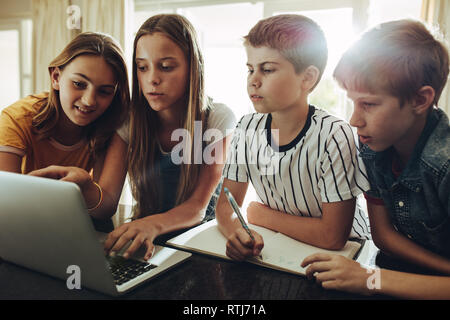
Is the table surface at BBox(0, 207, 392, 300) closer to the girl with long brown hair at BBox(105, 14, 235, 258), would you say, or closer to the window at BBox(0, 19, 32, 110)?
the girl with long brown hair at BBox(105, 14, 235, 258)

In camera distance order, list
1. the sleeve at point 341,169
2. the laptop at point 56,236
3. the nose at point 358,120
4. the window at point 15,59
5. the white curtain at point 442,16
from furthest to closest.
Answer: the window at point 15,59, the white curtain at point 442,16, the sleeve at point 341,169, the nose at point 358,120, the laptop at point 56,236

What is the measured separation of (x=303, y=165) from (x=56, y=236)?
2.03 feet

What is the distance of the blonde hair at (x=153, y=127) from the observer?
41.1 inches

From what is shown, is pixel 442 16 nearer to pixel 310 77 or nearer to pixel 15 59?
pixel 310 77

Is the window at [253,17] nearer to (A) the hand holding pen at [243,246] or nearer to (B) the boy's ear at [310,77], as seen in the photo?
(B) the boy's ear at [310,77]

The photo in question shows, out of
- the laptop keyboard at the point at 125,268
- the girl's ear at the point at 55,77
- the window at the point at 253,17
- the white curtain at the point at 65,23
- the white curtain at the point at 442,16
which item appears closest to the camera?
the laptop keyboard at the point at 125,268

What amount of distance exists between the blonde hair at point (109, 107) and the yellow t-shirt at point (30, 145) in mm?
30

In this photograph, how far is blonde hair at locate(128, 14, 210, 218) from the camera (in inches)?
41.1

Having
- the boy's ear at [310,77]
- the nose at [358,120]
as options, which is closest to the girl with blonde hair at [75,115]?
the boy's ear at [310,77]

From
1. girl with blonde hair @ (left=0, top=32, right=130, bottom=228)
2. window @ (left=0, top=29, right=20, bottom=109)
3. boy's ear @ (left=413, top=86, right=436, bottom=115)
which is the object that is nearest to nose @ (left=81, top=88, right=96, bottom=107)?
girl with blonde hair @ (left=0, top=32, right=130, bottom=228)

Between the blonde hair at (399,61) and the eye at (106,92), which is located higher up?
the blonde hair at (399,61)

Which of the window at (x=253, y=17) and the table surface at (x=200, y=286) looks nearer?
the table surface at (x=200, y=286)

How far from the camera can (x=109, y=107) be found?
1.16 metres
